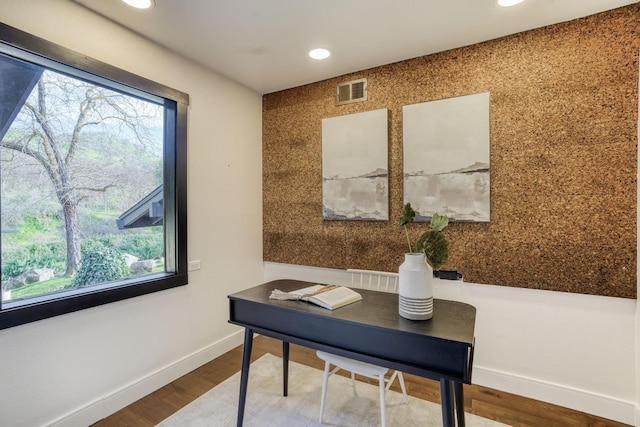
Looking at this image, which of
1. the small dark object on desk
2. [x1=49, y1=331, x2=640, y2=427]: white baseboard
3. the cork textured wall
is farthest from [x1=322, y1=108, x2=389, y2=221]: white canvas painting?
[x1=49, y1=331, x2=640, y2=427]: white baseboard

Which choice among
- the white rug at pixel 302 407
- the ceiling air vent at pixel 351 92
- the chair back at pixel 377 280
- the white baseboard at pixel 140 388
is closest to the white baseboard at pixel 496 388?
the white baseboard at pixel 140 388

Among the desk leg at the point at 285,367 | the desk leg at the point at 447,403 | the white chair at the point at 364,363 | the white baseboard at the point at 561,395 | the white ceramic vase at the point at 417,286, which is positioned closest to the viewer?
the desk leg at the point at 447,403

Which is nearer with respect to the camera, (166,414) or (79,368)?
(79,368)

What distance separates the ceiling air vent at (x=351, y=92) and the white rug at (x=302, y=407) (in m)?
2.37

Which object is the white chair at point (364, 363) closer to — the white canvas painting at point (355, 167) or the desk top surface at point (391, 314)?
the desk top surface at point (391, 314)

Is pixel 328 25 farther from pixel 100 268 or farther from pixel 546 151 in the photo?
pixel 100 268

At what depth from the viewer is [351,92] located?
9.04ft

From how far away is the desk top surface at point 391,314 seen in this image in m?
1.22

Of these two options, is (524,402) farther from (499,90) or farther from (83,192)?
(83,192)

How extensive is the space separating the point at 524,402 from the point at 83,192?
3269 mm

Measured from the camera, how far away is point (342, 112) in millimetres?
2812

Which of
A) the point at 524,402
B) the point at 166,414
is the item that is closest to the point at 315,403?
the point at 166,414

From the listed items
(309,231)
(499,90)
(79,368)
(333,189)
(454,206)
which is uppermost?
(499,90)

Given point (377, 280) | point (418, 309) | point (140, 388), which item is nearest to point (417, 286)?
point (418, 309)
